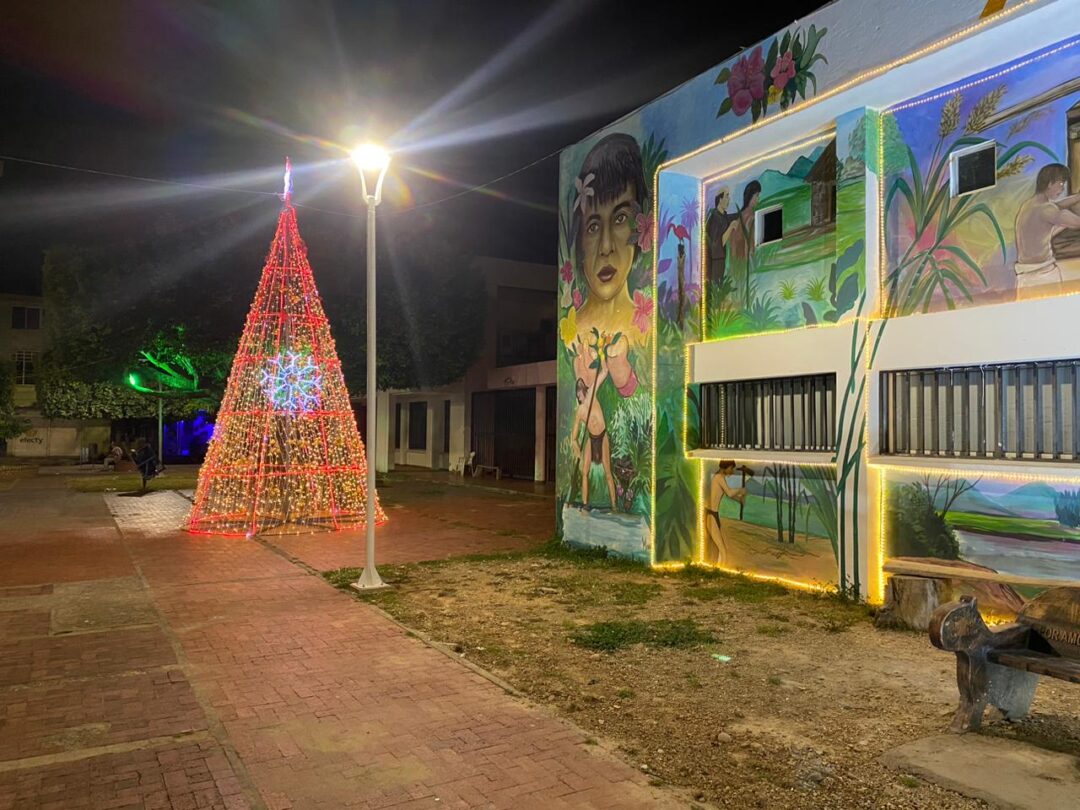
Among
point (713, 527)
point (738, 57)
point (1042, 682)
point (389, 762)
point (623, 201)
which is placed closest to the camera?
point (389, 762)

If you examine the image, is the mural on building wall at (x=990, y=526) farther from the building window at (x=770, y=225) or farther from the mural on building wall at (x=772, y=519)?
the building window at (x=770, y=225)

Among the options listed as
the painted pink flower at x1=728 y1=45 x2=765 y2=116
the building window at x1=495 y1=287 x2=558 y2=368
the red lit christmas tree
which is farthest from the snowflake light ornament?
the building window at x1=495 y1=287 x2=558 y2=368

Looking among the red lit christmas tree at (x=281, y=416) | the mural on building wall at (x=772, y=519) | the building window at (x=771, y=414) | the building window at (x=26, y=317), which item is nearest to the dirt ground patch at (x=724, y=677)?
the mural on building wall at (x=772, y=519)

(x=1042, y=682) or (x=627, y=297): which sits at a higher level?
(x=627, y=297)

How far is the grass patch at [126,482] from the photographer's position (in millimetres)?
21281

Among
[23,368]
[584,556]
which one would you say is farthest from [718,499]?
[23,368]

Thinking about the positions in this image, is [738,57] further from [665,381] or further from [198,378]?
[198,378]

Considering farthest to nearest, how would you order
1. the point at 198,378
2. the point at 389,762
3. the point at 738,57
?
the point at 198,378, the point at 738,57, the point at 389,762

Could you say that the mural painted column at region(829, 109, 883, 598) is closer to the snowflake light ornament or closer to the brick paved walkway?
the brick paved walkway

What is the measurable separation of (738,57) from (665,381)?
12.5 feet

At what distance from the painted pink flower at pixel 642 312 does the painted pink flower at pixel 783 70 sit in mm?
2856

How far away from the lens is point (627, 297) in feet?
32.3

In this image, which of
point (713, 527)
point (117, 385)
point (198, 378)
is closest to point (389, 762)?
point (713, 527)

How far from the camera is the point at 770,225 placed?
8.82 m
